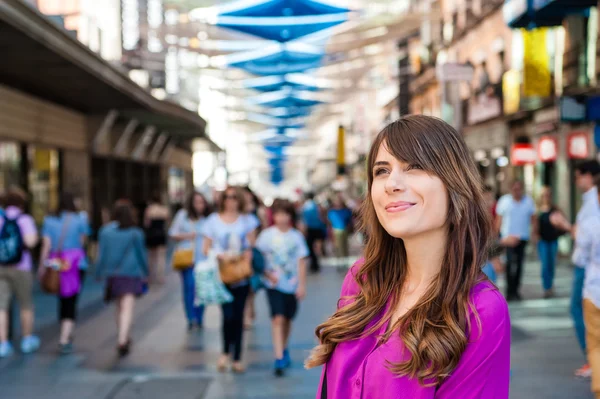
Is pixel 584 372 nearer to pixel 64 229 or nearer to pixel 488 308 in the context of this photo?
pixel 64 229

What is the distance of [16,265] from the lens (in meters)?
10.3

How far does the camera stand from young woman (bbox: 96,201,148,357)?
33.4 feet

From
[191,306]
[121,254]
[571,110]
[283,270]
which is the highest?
[571,110]

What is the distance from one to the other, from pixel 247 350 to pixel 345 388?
7.96 m

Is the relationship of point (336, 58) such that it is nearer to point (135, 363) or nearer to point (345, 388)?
point (135, 363)

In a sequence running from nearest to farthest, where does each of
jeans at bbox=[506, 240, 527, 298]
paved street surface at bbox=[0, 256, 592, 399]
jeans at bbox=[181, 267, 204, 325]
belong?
paved street surface at bbox=[0, 256, 592, 399], jeans at bbox=[181, 267, 204, 325], jeans at bbox=[506, 240, 527, 298]

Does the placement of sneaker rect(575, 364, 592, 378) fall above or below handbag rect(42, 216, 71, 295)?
below

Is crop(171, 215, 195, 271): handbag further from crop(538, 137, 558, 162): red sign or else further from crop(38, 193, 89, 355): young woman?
crop(538, 137, 558, 162): red sign

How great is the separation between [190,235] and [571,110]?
741 centimetres

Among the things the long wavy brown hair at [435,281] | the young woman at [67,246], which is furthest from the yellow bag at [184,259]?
the long wavy brown hair at [435,281]

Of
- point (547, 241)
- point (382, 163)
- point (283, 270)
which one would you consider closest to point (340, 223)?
point (547, 241)

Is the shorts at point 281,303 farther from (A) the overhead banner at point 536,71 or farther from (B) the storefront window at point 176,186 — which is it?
(B) the storefront window at point 176,186

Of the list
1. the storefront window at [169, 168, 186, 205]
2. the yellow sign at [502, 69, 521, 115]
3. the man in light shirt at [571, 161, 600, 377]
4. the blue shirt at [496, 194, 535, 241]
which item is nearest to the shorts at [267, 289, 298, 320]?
the man in light shirt at [571, 161, 600, 377]

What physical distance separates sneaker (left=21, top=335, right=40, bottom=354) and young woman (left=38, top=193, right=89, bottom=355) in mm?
302
